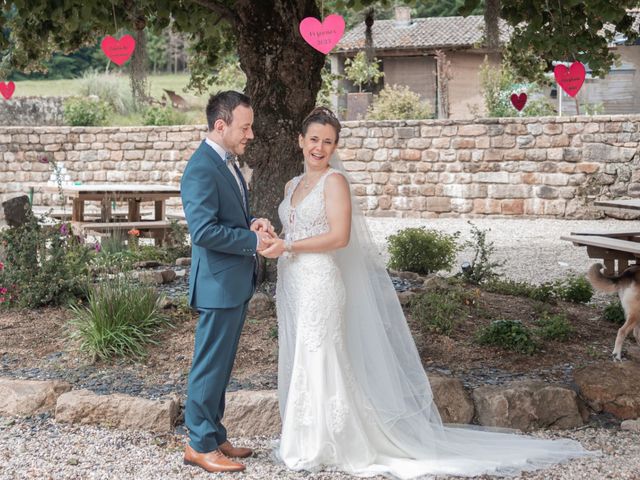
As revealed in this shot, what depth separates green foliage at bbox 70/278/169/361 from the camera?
542cm

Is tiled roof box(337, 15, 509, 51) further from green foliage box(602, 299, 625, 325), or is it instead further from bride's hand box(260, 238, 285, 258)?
bride's hand box(260, 238, 285, 258)

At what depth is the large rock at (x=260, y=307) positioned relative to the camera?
6.18m

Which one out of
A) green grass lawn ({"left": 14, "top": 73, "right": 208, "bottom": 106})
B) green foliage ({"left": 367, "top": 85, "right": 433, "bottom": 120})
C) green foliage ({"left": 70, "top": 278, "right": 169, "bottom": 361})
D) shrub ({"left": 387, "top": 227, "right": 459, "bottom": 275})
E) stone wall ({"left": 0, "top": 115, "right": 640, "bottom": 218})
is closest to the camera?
green foliage ({"left": 70, "top": 278, "right": 169, "bottom": 361})

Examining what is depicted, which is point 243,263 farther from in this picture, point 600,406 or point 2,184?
point 2,184

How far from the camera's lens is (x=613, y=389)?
4.71 m

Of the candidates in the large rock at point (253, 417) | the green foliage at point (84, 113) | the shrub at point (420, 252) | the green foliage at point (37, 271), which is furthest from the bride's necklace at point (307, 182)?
the green foliage at point (84, 113)

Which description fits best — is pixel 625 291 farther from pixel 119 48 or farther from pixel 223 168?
pixel 119 48

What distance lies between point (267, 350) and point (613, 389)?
6.80ft

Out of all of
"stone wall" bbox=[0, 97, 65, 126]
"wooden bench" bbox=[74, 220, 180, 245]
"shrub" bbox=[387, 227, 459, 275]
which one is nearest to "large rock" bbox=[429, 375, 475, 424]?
"shrub" bbox=[387, 227, 459, 275]

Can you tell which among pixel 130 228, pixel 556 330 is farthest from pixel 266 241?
pixel 130 228

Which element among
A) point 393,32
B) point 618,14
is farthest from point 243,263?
point 393,32

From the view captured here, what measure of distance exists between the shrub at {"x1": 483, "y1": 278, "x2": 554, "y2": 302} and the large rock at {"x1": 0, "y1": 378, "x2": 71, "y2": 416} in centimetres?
404

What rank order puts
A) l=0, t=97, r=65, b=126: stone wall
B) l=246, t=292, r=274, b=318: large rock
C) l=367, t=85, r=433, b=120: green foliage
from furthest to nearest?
1. l=0, t=97, r=65, b=126: stone wall
2. l=367, t=85, r=433, b=120: green foliage
3. l=246, t=292, r=274, b=318: large rock

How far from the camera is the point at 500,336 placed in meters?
5.62
